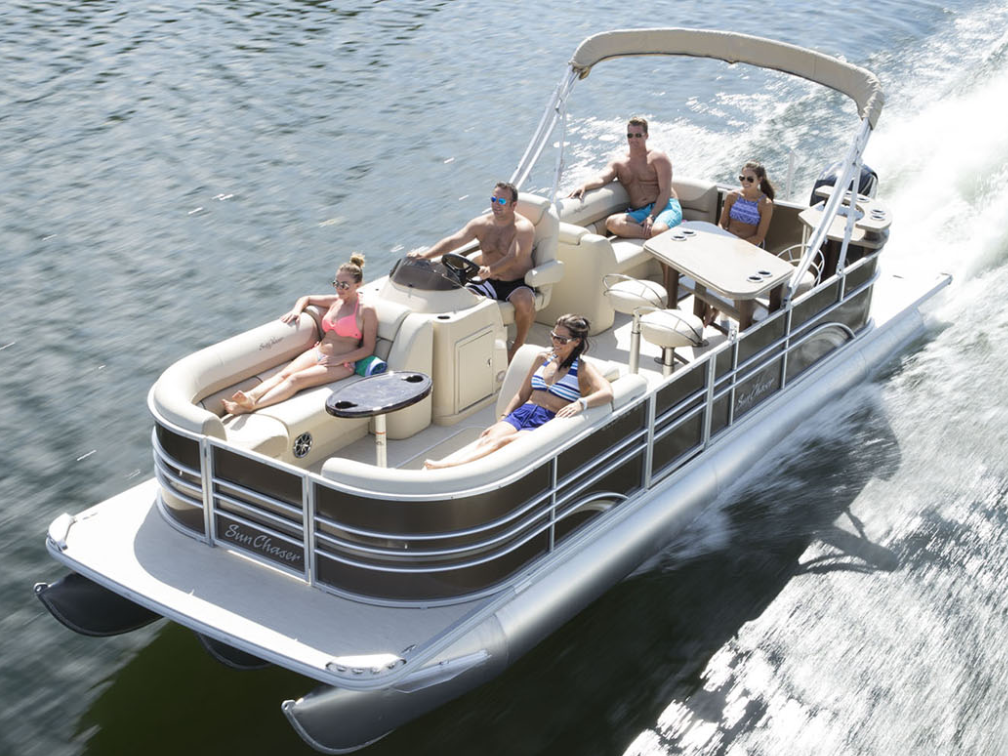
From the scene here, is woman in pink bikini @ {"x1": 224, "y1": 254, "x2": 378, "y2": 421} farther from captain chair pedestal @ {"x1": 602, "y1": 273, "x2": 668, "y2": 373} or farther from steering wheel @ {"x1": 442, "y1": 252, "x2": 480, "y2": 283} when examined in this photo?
captain chair pedestal @ {"x1": 602, "y1": 273, "x2": 668, "y2": 373}

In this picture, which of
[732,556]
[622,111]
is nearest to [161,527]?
[732,556]

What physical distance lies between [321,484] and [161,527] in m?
1.09

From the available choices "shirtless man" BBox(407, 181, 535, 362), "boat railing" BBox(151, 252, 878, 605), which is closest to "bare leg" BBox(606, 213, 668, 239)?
"shirtless man" BBox(407, 181, 535, 362)

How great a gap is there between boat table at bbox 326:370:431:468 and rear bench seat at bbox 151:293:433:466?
0.57 m

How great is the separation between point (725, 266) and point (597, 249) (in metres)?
0.97

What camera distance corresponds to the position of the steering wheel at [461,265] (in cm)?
673

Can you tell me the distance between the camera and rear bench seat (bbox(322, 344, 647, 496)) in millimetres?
4723

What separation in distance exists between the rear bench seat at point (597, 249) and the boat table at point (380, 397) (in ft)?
7.77

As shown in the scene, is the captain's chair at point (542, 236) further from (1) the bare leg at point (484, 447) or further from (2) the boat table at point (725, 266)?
(1) the bare leg at point (484, 447)

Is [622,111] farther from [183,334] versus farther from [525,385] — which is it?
[525,385]

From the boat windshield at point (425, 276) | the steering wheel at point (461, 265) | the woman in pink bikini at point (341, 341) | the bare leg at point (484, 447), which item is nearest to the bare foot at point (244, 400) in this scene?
the woman in pink bikini at point (341, 341)

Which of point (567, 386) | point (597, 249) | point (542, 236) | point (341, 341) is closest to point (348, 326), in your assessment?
point (341, 341)

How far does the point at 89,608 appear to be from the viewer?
534 centimetres

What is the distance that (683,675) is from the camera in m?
5.77
